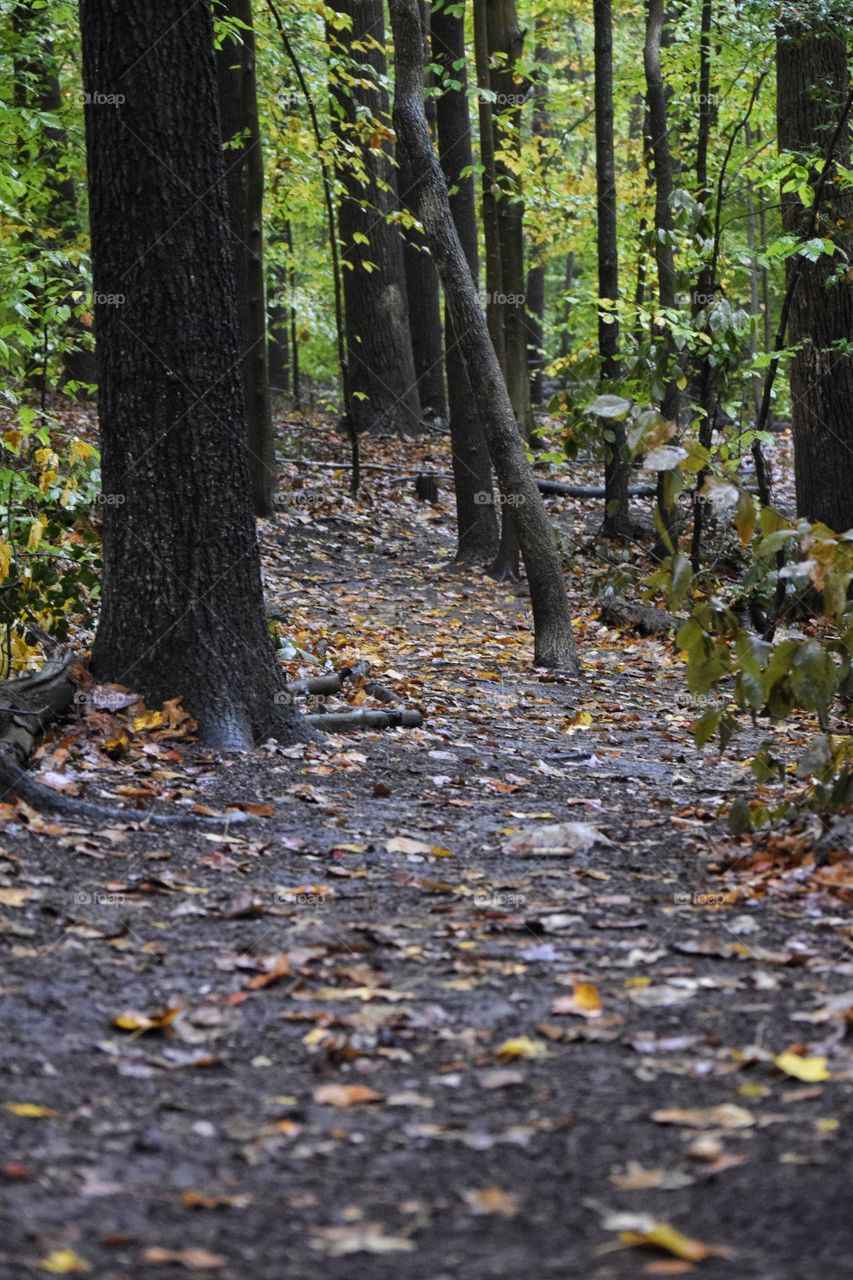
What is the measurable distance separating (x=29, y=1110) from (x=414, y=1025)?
992 mm

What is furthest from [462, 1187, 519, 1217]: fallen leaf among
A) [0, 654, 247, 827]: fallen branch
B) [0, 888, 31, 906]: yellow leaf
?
[0, 654, 247, 827]: fallen branch

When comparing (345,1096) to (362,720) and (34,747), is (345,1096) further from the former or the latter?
(362,720)

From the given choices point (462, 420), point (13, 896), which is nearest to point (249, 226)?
point (462, 420)

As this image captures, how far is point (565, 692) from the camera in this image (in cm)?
855

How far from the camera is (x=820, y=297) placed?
11.2m

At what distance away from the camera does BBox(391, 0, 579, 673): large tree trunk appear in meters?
8.59

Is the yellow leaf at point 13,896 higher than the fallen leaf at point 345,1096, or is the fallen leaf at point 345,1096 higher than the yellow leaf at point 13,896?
the yellow leaf at point 13,896

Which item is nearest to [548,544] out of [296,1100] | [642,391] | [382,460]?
[642,391]

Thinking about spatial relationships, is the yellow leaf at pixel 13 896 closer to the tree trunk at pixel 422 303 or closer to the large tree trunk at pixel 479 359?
the large tree trunk at pixel 479 359

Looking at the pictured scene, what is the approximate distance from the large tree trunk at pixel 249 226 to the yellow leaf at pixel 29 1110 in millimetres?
8732

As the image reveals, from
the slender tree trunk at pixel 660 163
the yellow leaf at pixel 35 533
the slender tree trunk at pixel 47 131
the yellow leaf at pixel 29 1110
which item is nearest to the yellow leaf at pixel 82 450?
the yellow leaf at pixel 35 533

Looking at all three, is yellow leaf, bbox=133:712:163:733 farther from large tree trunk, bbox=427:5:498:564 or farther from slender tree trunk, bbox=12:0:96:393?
large tree trunk, bbox=427:5:498:564

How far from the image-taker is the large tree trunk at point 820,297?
10.0 meters

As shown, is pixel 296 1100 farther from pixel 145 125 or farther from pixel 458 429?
pixel 458 429
